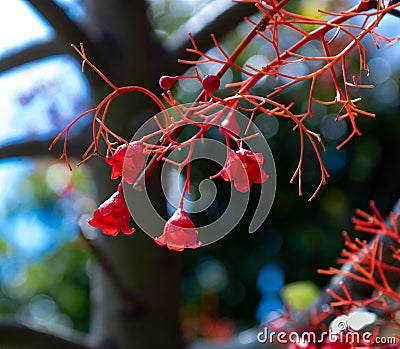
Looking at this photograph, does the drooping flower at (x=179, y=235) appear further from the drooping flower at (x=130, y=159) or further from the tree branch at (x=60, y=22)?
the tree branch at (x=60, y=22)

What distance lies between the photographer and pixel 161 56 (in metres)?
1.19

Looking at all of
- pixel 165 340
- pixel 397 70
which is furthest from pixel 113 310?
pixel 397 70

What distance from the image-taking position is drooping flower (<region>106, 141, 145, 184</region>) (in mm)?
452

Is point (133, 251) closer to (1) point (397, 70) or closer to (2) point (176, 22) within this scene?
(2) point (176, 22)

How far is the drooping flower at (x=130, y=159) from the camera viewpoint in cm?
45

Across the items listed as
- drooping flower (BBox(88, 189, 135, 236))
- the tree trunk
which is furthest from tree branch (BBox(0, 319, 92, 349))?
drooping flower (BBox(88, 189, 135, 236))

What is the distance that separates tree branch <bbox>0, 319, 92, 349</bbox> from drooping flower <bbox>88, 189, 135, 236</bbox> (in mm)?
583

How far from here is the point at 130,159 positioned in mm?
452

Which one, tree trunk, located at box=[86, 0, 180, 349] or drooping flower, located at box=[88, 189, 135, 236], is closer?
drooping flower, located at box=[88, 189, 135, 236]

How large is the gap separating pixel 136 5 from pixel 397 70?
1397 millimetres

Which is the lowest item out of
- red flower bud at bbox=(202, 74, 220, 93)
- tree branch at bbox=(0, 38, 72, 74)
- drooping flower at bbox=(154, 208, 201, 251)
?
drooping flower at bbox=(154, 208, 201, 251)

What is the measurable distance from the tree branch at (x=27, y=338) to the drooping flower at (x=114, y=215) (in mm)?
583

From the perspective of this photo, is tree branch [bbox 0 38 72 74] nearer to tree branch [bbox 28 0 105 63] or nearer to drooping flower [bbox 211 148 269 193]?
tree branch [bbox 28 0 105 63]

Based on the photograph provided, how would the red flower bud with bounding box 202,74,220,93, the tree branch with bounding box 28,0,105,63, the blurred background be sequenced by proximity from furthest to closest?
the blurred background < the tree branch with bounding box 28,0,105,63 < the red flower bud with bounding box 202,74,220,93
